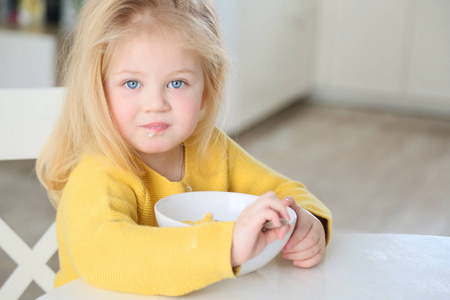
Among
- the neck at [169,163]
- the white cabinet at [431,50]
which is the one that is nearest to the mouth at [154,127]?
the neck at [169,163]

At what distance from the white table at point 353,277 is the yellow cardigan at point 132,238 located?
26 millimetres

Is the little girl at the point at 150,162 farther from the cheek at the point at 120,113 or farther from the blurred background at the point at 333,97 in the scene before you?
the blurred background at the point at 333,97

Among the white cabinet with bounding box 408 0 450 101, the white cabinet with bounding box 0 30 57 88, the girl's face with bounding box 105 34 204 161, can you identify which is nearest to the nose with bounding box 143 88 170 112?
the girl's face with bounding box 105 34 204 161

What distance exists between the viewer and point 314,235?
81 cm

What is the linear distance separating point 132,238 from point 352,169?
233 cm

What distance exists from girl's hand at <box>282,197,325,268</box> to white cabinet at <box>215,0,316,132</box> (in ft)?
6.14

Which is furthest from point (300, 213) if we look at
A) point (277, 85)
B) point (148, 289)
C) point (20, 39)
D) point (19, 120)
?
point (277, 85)

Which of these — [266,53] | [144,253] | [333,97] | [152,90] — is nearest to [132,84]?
[152,90]

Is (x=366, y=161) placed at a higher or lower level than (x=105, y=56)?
lower

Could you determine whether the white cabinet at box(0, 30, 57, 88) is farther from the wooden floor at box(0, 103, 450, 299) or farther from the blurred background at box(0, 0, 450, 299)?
the wooden floor at box(0, 103, 450, 299)

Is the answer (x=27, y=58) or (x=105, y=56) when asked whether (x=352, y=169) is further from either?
(x=105, y=56)

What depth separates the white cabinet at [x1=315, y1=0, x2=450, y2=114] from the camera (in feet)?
12.3

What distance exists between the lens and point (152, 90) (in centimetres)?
84

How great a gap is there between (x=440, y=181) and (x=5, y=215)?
1.84 meters
